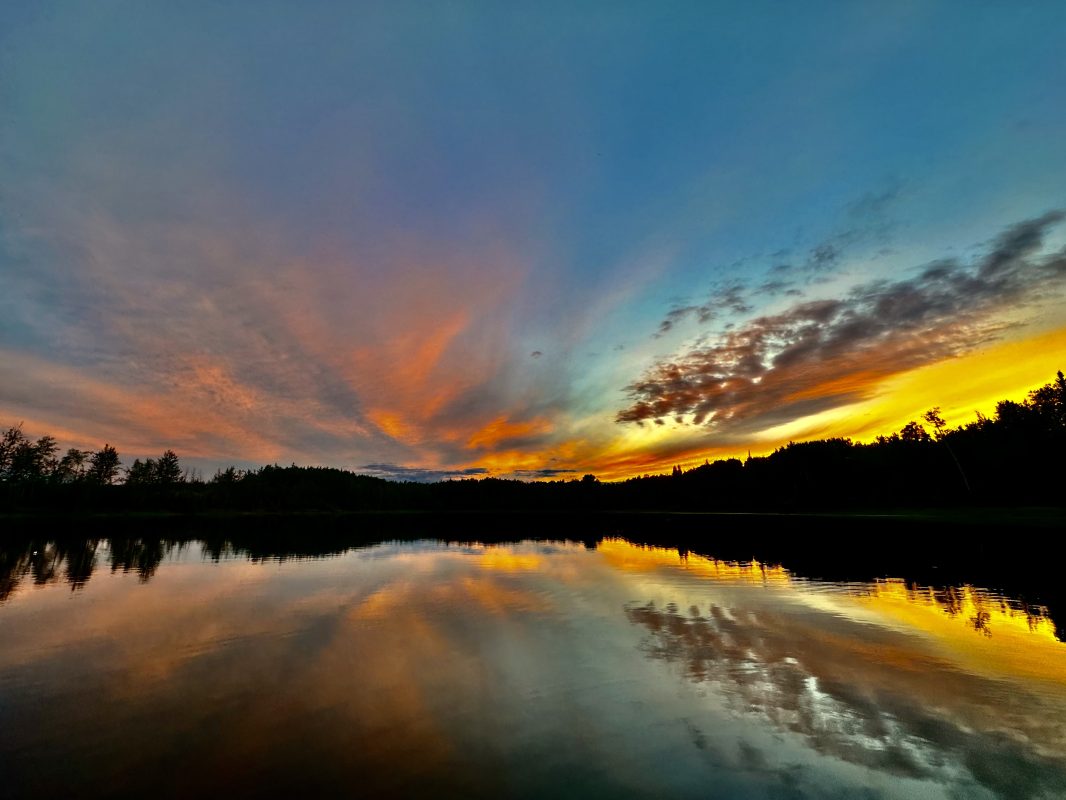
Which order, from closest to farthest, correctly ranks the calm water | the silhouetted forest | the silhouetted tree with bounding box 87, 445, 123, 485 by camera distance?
the calm water → the silhouetted forest → the silhouetted tree with bounding box 87, 445, 123, 485

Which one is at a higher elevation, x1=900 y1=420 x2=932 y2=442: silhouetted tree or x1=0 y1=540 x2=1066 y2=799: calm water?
x1=900 y1=420 x2=932 y2=442: silhouetted tree

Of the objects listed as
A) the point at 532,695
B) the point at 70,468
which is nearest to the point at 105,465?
the point at 70,468

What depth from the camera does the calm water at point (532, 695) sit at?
30.5ft

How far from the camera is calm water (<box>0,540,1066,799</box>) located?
9.30 meters

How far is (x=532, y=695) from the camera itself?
13539 mm

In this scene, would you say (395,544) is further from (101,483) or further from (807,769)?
(101,483)

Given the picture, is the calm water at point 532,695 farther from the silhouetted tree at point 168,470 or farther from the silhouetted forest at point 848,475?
the silhouetted tree at point 168,470

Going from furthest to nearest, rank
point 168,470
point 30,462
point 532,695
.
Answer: point 168,470, point 30,462, point 532,695

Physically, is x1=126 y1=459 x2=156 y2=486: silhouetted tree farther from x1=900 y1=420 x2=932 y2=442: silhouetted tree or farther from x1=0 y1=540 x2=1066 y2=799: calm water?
x1=900 y1=420 x2=932 y2=442: silhouetted tree

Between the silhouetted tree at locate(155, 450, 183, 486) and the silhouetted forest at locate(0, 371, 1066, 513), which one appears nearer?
the silhouetted forest at locate(0, 371, 1066, 513)

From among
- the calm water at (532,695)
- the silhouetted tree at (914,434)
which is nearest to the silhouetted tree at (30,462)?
the calm water at (532,695)

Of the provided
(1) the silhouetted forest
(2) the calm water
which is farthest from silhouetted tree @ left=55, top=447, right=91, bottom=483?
(2) the calm water

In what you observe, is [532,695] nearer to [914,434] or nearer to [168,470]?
[914,434]

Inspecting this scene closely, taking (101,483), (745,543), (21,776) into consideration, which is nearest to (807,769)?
(21,776)
